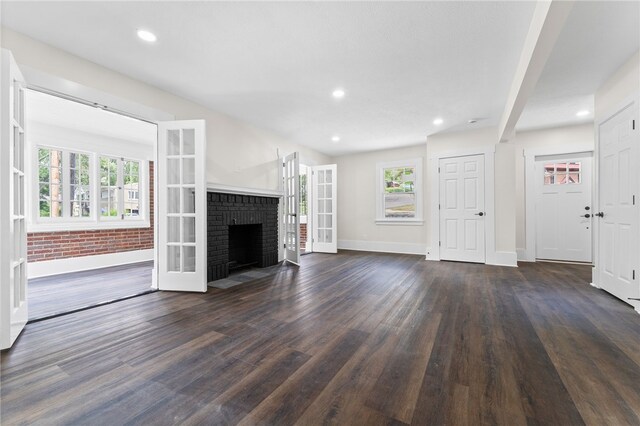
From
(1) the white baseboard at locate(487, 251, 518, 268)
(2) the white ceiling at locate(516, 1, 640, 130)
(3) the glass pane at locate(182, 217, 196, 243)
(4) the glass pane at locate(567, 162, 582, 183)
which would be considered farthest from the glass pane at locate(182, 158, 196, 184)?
(4) the glass pane at locate(567, 162, 582, 183)

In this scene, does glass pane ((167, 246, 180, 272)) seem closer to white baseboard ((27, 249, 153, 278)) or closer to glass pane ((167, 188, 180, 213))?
glass pane ((167, 188, 180, 213))

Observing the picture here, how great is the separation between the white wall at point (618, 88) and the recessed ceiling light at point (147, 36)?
4475 millimetres

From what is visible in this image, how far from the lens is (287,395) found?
135 cm

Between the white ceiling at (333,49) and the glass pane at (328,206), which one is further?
the glass pane at (328,206)

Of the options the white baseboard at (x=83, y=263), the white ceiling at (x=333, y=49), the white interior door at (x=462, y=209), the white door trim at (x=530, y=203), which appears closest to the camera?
the white ceiling at (x=333, y=49)

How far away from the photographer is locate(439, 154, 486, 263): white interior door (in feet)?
16.0

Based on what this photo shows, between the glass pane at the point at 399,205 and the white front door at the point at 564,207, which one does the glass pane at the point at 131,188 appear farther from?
the white front door at the point at 564,207

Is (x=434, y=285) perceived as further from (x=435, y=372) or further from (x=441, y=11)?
(x=441, y=11)

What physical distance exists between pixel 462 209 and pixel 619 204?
2239mm

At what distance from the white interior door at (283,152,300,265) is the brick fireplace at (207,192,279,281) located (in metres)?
0.26

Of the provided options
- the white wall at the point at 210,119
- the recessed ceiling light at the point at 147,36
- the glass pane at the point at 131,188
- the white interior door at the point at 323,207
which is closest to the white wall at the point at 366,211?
→ the white interior door at the point at 323,207

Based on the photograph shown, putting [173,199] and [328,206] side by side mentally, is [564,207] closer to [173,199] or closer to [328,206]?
[328,206]

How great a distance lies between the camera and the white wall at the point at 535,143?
4641 mm

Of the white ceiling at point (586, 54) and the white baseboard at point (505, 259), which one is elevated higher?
the white ceiling at point (586, 54)
